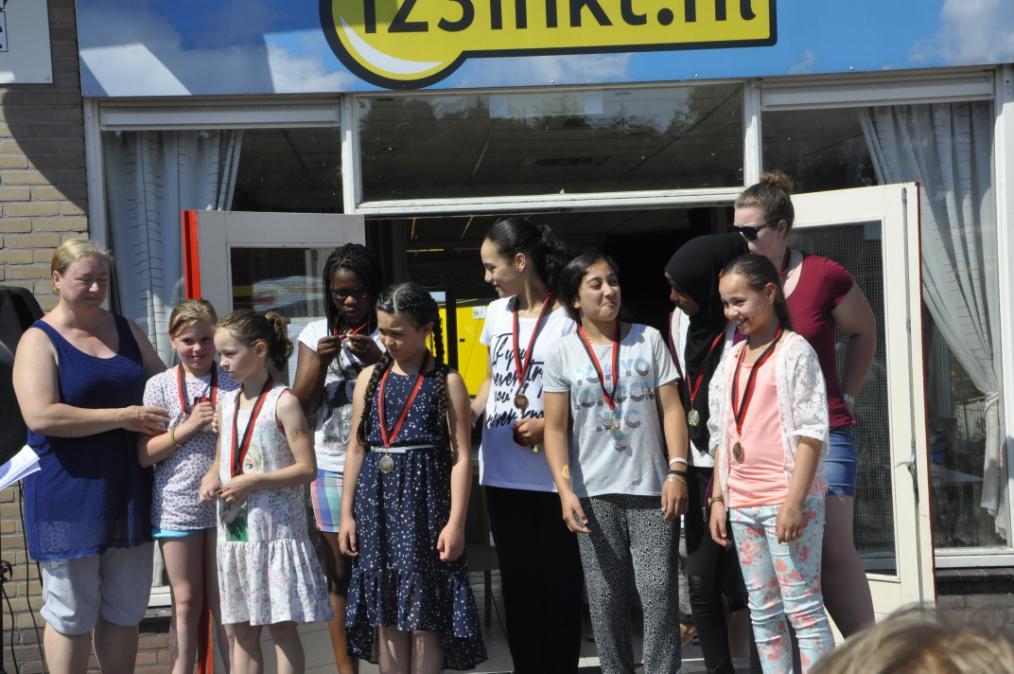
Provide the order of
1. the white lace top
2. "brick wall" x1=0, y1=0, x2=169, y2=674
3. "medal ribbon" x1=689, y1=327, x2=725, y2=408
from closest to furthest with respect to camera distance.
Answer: the white lace top < "medal ribbon" x1=689, y1=327, x2=725, y2=408 < "brick wall" x1=0, y1=0, x2=169, y2=674

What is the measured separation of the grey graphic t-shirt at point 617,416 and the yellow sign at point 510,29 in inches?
80.7

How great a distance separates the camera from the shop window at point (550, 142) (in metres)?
5.66

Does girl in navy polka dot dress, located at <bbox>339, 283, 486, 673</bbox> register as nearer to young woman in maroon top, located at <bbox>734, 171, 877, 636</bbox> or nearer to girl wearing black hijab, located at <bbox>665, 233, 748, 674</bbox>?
girl wearing black hijab, located at <bbox>665, 233, 748, 674</bbox>

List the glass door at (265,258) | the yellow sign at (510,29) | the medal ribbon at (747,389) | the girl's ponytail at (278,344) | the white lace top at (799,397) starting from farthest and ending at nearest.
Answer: the yellow sign at (510,29) → the glass door at (265,258) → the girl's ponytail at (278,344) → the medal ribbon at (747,389) → the white lace top at (799,397)

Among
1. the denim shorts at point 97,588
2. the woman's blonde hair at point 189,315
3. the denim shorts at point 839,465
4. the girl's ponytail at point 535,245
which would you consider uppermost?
the girl's ponytail at point 535,245

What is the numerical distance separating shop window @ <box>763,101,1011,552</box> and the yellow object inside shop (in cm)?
347

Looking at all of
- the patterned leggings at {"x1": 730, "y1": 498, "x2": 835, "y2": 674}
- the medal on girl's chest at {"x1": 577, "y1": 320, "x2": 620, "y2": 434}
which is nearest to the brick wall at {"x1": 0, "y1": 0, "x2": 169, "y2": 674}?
the medal on girl's chest at {"x1": 577, "y1": 320, "x2": 620, "y2": 434}

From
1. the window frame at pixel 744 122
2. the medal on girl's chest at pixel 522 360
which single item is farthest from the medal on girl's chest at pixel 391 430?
the window frame at pixel 744 122

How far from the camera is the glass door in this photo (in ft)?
16.0

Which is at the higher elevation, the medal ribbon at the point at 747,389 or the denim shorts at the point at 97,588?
the medal ribbon at the point at 747,389

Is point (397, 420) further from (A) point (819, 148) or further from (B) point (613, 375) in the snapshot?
(A) point (819, 148)

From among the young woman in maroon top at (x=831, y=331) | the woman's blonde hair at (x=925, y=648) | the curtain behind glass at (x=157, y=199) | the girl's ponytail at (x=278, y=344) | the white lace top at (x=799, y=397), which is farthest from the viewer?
the curtain behind glass at (x=157, y=199)

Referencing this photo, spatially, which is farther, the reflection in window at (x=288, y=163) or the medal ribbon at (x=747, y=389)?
the reflection in window at (x=288, y=163)

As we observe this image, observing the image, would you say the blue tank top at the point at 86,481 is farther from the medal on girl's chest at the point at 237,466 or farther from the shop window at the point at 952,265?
the shop window at the point at 952,265
